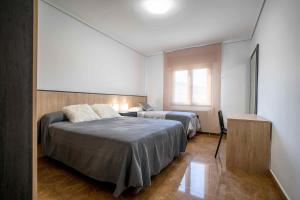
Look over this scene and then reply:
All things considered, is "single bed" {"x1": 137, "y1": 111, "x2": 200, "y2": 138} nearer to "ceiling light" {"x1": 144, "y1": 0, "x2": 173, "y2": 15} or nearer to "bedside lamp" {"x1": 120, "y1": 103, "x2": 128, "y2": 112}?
"bedside lamp" {"x1": 120, "y1": 103, "x2": 128, "y2": 112}

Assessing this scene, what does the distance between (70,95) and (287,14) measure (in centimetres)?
334

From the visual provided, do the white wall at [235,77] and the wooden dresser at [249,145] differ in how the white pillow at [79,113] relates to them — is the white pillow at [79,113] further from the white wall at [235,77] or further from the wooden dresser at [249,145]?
the white wall at [235,77]

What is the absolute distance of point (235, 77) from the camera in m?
4.02

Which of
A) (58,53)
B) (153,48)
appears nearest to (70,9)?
(58,53)

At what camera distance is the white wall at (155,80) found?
5.19 meters

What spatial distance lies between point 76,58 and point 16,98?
268 cm

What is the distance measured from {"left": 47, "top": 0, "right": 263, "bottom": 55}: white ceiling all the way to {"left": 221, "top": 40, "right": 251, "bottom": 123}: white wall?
29 cm

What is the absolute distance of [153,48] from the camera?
4.75 metres

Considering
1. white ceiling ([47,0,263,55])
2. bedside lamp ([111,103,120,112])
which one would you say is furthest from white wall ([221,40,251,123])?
bedside lamp ([111,103,120,112])

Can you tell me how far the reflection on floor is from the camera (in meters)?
1.51

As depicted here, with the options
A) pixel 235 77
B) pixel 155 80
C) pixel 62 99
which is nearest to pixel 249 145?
pixel 235 77

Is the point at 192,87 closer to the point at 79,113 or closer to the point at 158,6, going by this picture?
the point at 158,6

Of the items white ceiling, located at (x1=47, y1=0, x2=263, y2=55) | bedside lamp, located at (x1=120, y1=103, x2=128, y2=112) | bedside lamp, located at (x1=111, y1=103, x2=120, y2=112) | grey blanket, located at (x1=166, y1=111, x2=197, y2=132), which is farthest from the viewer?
bedside lamp, located at (x1=120, y1=103, x2=128, y2=112)

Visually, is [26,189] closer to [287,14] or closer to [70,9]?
[287,14]
